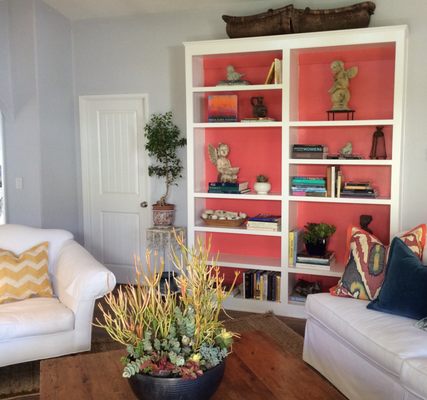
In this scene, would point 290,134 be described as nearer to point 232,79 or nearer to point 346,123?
point 346,123

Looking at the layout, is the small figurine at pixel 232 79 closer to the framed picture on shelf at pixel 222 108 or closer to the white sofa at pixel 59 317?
the framed picture on shelf at pixel 222 108

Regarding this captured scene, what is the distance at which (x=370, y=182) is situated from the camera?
4109 millimetres

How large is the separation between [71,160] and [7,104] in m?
0.77

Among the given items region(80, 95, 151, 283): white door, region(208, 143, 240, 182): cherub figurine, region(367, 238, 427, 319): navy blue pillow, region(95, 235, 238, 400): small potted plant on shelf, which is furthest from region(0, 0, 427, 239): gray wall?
region(95, 235, 238, 400): small potted plant on shelf

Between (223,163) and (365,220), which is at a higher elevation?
(223,163)

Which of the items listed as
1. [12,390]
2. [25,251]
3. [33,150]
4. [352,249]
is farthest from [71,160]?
[352,249]

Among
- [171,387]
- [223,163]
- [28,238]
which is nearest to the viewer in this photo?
[171,387]

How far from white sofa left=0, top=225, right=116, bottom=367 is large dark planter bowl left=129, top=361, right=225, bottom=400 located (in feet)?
4.37

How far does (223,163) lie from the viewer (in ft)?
14.4

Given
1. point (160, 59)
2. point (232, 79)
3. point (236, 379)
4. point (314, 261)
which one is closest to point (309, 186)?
point (314, 261)

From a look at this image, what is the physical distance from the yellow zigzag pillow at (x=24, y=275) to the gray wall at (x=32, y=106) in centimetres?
122

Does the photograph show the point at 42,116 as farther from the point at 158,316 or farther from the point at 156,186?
the point at 158,316

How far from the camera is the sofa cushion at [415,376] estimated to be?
7.00 feet

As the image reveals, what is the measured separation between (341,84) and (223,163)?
1.16 m
